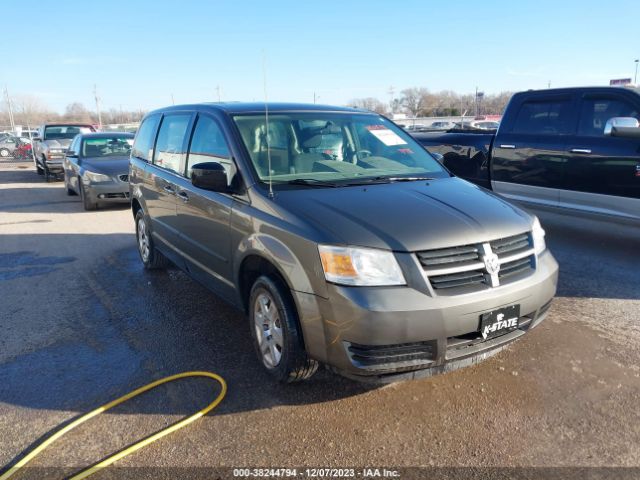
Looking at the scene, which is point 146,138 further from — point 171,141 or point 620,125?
point 620,125

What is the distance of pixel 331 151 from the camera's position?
13.1 feet

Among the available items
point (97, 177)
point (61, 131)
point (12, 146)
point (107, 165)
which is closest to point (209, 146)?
point (97, 177)

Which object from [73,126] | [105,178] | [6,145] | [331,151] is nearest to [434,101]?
[6,145]

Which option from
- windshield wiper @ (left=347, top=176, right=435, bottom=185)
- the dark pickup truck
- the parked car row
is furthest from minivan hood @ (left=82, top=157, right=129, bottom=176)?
the parked car row

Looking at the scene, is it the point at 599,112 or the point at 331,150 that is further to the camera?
the point at 599,112

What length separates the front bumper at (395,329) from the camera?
2607mm

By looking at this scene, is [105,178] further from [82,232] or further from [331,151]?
[331,151]

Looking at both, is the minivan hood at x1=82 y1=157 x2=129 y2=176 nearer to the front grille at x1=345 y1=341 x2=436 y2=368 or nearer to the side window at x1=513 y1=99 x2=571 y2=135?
the side window at x1=513 y1=99 x2=571 y2=135

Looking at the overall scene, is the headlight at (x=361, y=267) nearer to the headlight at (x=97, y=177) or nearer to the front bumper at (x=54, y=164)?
the headlight at (x=97, y=177)

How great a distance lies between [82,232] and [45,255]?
1.47 m

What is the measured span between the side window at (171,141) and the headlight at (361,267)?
7.93ft

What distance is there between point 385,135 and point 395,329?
2.26m

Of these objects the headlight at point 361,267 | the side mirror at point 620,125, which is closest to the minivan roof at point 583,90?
the side mirror at point 620,125

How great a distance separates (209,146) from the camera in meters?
4.03
